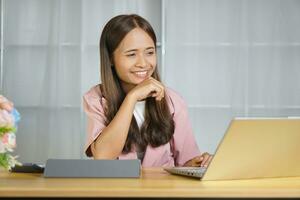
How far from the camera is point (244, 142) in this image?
1.08 meters

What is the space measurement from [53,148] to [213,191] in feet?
10.1

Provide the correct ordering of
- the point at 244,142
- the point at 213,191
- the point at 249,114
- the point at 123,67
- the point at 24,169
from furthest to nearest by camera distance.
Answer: the point at 249,114, the point at 123,67, the point at 24,169, the point at 244,142, the point at 213,191

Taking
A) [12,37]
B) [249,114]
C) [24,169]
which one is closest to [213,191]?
[24,169]

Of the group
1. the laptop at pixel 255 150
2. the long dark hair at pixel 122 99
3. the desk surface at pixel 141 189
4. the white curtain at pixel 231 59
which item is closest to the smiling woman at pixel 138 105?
the long dark hair at pixel 122 99

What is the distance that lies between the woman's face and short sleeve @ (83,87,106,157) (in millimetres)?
124

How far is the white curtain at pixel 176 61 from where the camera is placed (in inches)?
152

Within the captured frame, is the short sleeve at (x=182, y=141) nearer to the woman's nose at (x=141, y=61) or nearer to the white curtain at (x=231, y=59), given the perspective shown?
the woman's nose at (x=141, y=61)

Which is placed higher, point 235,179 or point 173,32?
point 173,32

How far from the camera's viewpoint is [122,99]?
1.96m

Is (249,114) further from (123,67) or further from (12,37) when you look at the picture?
(123,67)

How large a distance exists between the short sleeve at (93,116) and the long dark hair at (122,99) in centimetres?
2

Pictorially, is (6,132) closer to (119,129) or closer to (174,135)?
(119,129)

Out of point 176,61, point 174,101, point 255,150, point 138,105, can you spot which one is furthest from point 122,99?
point 176,61

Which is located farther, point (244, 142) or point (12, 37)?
point (12, 37)
